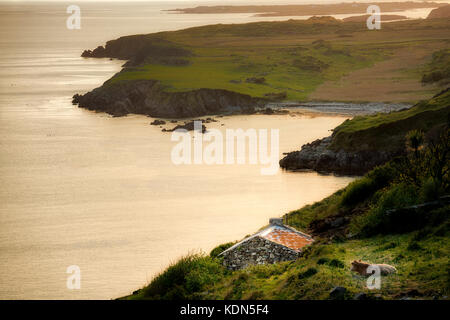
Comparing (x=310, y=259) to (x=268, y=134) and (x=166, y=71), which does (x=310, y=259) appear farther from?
(x=166, y=71)

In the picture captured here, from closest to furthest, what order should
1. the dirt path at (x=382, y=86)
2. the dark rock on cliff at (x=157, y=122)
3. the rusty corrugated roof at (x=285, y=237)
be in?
1. the rusty corrugated roof at (x=285, y=237)
2. the dark rock on cliff at (x=157, y=122)
3. the dirt path at (x=382, y=86)

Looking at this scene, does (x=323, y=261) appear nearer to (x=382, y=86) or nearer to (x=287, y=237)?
(x=287, y=237)

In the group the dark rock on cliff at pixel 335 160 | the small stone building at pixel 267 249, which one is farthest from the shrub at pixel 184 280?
the dark rock on cliff at pixel 335 160

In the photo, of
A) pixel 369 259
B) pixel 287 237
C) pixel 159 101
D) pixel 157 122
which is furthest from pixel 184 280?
pixel 159 101

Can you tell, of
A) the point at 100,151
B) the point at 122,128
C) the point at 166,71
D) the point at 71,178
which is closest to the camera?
the point at 71,178

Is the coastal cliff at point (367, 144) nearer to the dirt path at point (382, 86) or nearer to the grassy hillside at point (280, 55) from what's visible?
the dirt path at point (382, 86)

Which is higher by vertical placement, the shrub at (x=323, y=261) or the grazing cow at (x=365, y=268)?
the grazing cow at (x=365, y=268)

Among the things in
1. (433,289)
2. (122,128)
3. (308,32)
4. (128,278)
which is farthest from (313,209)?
(308,32)
